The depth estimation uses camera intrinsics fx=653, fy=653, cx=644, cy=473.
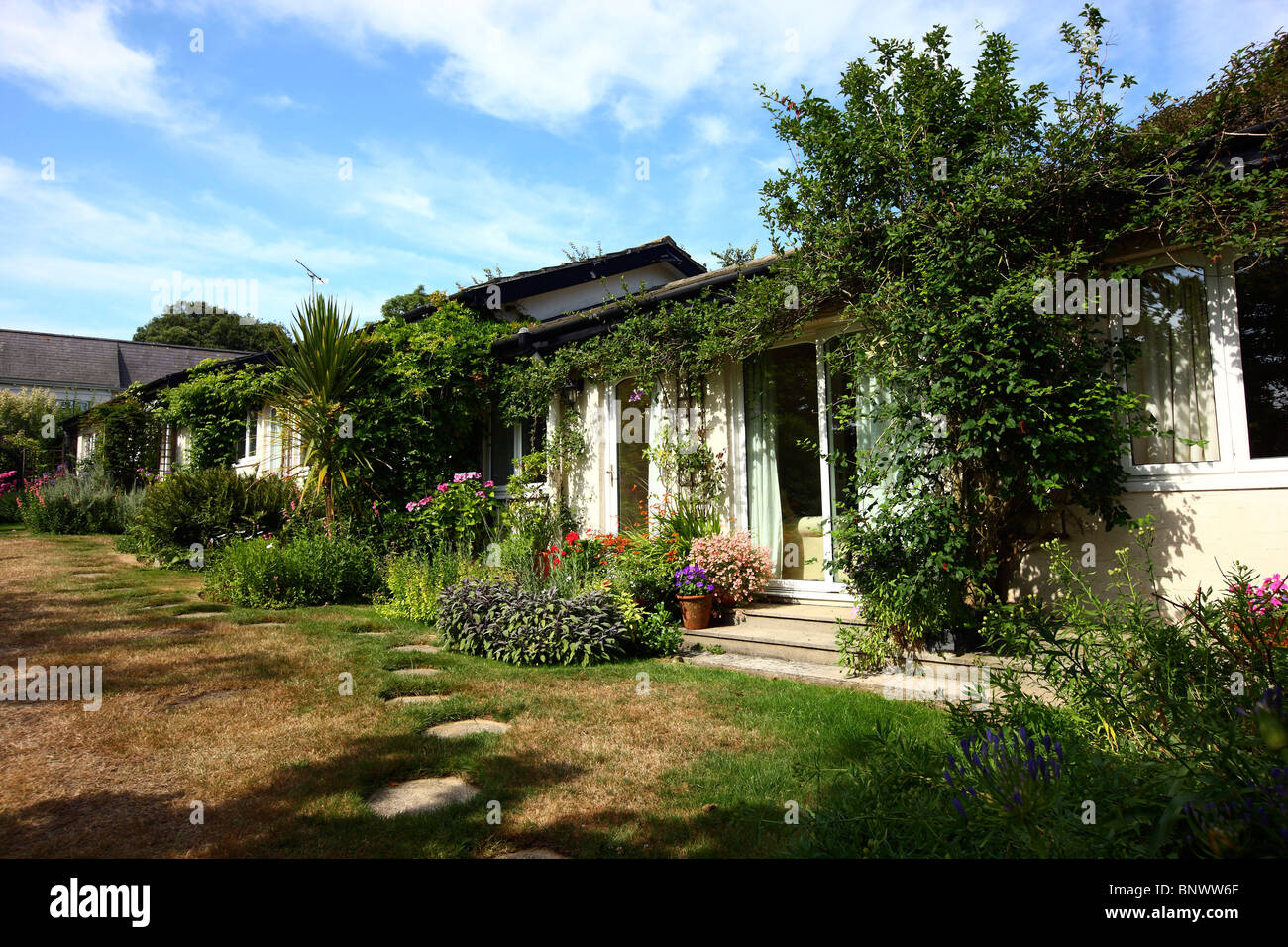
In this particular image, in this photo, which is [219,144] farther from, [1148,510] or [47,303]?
[1148,510]

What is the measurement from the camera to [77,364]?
37.5 meters

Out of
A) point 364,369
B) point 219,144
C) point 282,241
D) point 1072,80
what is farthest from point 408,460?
point 1072,80

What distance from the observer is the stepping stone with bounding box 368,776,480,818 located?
110 inches

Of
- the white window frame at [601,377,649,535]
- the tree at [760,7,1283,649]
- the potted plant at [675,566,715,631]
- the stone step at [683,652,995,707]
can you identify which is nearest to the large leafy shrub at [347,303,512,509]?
the white window frame at [601,377,649,535]

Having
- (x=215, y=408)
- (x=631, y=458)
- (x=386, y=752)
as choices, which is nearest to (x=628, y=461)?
(x=631, y=458)

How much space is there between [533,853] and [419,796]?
0.78 m

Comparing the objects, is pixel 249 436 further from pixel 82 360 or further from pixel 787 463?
pixel 82 360

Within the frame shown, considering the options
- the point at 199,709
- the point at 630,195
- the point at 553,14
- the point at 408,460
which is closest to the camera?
the point at 199,709

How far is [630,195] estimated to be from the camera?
8.88 metres

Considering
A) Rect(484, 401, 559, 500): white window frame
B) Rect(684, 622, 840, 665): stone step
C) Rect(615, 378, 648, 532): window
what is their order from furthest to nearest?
Rect(484, 401, 559, 500): white window frame → Rect(615, 378, 648, 532): window → Rect(684, 622, 840, 665): stone step

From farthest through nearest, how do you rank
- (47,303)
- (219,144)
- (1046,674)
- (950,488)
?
(47,303) → (219,144) → (950,488) → (1046,674)

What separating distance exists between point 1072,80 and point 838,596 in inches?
176

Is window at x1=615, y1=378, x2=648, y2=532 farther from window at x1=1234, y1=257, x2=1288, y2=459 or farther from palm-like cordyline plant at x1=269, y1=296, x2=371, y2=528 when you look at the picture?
window at x1=1234, y1=257, x2=1288, y2=459

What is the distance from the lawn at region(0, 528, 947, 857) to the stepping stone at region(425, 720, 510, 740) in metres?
0.09
